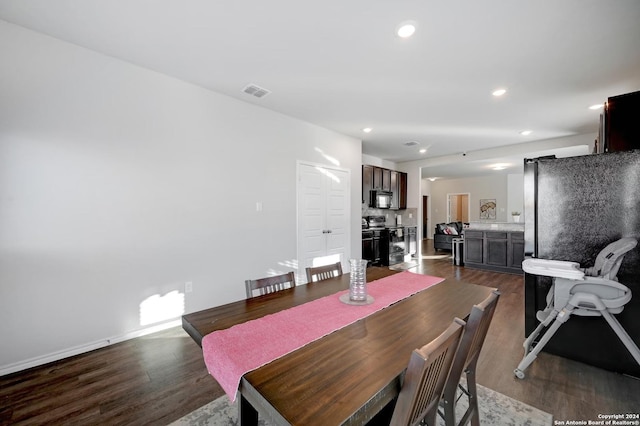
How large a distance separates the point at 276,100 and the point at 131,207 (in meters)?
2.13

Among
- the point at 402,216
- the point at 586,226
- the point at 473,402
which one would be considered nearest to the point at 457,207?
the point at 402,216

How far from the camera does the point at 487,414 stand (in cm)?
172

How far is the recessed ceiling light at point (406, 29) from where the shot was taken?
208 cm

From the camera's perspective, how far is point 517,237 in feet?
17.4

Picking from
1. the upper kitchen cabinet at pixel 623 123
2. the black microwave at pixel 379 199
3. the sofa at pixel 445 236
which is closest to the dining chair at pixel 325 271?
the upper kitchen cabinet at pixel 623 123

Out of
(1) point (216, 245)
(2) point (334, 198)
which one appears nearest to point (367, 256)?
(2) point (334, 198)

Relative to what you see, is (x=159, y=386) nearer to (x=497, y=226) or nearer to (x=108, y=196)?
(x=108, y=196)

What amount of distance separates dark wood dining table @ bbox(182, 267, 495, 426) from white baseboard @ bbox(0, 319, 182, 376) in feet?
6.08

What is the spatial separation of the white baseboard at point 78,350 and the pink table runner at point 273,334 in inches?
83.9

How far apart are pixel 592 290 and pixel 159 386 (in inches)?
129

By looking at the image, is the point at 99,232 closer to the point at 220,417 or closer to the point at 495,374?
the point at 220,417

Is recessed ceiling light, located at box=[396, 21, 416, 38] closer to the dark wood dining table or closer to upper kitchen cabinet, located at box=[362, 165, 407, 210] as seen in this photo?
the dark wood dining table

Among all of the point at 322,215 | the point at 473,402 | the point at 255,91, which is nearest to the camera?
the point at 473,402

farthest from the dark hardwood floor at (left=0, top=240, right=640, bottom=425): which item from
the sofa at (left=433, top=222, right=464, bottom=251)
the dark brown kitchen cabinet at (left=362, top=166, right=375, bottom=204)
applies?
the sofa at (left=433, top=222, right=464, bottom=251)
